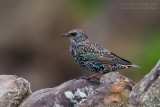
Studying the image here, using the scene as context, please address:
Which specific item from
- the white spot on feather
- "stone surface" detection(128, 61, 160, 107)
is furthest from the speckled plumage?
"stone surface" detection(128, 61, 160, 107)

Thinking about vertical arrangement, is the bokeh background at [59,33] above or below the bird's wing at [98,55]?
below

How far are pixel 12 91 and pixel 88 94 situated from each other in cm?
127

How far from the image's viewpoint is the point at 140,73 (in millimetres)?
14977

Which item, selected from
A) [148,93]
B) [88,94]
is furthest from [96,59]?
[148,93]

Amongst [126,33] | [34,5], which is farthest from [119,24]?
[34,5]

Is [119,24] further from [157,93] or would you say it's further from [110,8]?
[157,93]

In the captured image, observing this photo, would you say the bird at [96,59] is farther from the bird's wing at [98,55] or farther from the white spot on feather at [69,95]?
the white spot on feather at [69,95]

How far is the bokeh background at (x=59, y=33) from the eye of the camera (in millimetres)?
16422

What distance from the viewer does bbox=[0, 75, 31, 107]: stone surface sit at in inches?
265

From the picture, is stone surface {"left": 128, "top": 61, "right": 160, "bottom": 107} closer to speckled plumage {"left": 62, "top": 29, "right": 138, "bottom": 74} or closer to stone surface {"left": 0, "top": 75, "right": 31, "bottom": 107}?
stone surface {"left": 0, "top": 75, "right": 31, "bottom": 107}

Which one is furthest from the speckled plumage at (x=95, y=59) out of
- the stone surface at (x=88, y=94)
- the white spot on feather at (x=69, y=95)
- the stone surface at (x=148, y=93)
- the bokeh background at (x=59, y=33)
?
the bokeh background at (x=59, y=33)

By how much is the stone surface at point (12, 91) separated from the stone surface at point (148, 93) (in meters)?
1.96

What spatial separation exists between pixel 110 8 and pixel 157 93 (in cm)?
1239

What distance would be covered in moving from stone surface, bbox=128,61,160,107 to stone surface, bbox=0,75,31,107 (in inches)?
77.1
